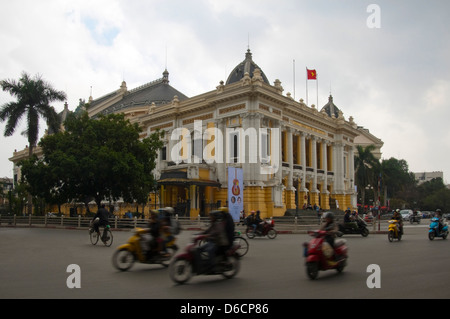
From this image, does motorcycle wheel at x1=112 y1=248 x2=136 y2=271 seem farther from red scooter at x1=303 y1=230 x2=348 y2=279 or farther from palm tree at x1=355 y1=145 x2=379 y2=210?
palm tree at x1=355 y1=145 x2=379 y2=210

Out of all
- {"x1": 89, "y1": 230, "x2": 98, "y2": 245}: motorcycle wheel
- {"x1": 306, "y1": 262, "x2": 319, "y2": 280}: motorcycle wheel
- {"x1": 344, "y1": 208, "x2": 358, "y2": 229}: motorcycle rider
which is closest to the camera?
{"x1": 306, "y1": 262, "x2": 319, "y2": 280}: motorcycle wheel

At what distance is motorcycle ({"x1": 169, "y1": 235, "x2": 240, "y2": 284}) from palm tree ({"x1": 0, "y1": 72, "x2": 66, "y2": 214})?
33848 millimetres

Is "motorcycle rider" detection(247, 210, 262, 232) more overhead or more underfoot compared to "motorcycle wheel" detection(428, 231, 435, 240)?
more overhead

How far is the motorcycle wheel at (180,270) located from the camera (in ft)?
26.8

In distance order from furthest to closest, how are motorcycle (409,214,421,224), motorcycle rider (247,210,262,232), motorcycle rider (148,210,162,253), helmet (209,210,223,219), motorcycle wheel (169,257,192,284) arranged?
motorcycle (409,214,421,224)
motorcycle rider (247,210,262,232)
motorcycle rider (148,210,162,253)
helmet (209,210,223,219)
motorcycle wheel (169,257,192,284)

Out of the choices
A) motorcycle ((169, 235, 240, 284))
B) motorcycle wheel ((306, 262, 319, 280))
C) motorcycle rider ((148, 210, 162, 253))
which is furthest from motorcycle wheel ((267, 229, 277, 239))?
motorcycle wheel ((306, 262, 319, 280))

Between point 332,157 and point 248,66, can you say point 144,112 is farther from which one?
point 332,157

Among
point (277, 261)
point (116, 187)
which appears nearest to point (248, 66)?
point (116, 187)

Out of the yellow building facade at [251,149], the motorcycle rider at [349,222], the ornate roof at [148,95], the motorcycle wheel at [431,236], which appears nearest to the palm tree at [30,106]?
the yellow building facade at [251,149]

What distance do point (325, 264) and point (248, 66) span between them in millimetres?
38528

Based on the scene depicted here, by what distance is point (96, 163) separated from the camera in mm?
29734

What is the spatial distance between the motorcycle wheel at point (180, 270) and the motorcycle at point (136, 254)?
191 cm

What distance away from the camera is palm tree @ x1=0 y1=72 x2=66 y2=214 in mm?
38094

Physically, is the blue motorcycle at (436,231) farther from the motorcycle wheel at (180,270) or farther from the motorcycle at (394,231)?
the motorcycle wheel at (180,270)
